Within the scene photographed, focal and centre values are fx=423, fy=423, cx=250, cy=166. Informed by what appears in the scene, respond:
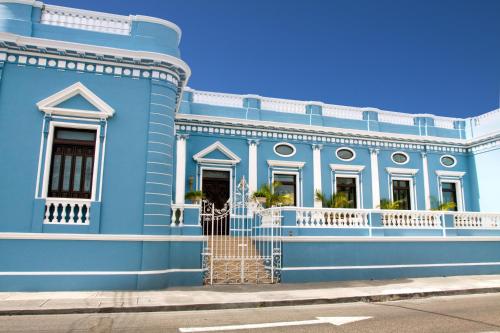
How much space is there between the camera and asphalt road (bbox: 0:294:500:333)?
626 centimetres

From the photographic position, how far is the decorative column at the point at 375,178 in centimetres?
1823

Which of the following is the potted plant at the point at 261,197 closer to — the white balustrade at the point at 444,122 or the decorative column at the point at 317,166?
the decorative column at the point at 317,166

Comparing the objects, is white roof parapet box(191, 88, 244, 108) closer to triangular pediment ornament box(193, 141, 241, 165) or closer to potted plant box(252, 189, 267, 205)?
triangular pediment ornament box(193, 141, 241, 165)

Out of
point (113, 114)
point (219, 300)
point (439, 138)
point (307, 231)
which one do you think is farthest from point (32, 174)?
point (439, 138)

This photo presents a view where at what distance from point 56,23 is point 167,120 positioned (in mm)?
3547

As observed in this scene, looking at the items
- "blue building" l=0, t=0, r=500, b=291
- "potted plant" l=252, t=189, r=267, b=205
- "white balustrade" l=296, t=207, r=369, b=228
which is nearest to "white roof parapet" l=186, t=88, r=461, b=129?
"potted plant" l=252, t=189, r=267, b=205

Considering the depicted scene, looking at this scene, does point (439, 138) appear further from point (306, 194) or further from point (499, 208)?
point (306, 194)

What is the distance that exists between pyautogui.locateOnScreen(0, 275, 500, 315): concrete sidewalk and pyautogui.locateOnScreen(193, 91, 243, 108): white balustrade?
8984 millimetres

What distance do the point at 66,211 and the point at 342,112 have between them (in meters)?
12.9

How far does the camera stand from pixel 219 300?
845 centimetres

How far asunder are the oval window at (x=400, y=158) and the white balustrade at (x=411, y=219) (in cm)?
593

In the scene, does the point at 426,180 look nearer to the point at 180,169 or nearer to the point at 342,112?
the point at 342,112

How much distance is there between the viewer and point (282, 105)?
18.1 m

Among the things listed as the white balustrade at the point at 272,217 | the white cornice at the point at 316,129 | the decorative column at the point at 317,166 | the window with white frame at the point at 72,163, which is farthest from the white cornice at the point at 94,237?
the decorative column at the point at 317,166
